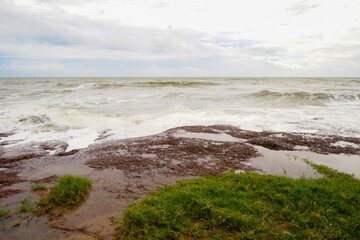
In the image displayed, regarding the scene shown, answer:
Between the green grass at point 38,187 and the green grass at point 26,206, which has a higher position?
the green grass at point 38,187

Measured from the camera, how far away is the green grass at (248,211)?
10.4 ft

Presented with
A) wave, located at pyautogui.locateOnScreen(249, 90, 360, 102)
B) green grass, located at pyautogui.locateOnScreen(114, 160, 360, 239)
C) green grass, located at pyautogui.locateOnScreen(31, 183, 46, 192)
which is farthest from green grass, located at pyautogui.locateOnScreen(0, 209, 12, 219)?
wave, located at pyautogui.locateOnScreen(249, 90, 360, 102)

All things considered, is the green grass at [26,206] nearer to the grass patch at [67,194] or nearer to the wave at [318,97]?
the grass patch at [67,194]

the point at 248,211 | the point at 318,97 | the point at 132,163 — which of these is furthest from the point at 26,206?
the point at 318,97

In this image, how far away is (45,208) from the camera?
12.7 feet

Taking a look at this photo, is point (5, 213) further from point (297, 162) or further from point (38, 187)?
point (297, 162)

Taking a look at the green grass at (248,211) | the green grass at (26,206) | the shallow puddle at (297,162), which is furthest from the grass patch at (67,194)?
the shallow puddle at (297,162)

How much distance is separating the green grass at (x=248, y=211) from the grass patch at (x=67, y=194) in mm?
1171

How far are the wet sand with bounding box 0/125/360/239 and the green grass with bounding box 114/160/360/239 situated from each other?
1.99 ft

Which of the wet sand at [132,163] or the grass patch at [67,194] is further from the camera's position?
the grass patch at [67,194]

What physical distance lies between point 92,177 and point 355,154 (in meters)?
8.08

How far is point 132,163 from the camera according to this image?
6.14 m

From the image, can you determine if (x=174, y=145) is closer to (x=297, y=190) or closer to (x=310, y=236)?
(x=297, y=190)

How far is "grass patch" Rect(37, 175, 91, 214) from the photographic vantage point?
4004 millimetres
